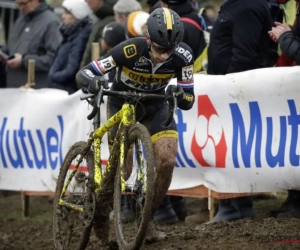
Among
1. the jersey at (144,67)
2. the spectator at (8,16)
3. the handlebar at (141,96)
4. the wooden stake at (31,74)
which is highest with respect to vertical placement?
the spectator at (8,16)

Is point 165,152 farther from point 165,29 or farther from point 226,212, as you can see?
point 226,212

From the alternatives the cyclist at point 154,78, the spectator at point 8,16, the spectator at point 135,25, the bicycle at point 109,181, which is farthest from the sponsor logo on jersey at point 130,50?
the spectator at point 8,16

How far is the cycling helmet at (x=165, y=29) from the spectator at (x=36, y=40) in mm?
5310

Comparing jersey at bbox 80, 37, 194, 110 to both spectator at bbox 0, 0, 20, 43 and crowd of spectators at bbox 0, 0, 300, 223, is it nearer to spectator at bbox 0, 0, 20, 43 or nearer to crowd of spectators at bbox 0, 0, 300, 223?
crowd of spectators at bbox 0, 0, 300, 223

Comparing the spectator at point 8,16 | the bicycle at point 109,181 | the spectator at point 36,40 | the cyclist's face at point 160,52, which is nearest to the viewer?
the bicycle at point 109,181

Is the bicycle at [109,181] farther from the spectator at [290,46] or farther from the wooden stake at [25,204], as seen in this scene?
the wooden stake at [25,204]

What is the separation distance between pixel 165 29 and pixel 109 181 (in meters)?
1.44

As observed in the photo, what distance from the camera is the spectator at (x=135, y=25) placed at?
11.1 m

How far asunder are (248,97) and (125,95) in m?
2.20

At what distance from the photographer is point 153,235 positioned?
27.5 feet

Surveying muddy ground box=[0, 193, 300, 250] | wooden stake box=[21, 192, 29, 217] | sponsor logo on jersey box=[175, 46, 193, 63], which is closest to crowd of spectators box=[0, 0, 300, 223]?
muddy ground box=[0, 193, 300, 250]

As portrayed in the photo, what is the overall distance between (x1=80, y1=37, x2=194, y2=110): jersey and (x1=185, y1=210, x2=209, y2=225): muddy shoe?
2.64 m

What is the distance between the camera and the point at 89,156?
27.7 feet

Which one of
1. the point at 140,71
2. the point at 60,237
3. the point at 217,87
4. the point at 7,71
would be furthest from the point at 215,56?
the point at 7,71
